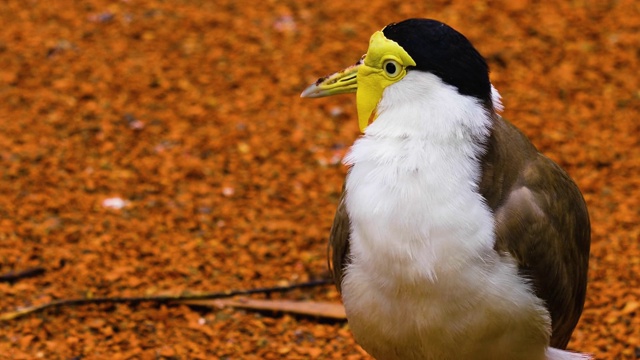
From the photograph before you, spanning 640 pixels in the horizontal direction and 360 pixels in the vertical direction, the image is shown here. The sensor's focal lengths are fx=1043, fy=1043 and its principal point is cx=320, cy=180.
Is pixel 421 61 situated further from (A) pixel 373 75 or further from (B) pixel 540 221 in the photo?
(B) pixel 540 221

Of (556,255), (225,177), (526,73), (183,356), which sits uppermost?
(526,73)

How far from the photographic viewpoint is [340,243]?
340cm

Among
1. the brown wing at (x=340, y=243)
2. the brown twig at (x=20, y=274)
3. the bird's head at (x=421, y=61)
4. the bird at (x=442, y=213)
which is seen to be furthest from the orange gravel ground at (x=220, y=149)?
the bird's head at (x=421, y=61)

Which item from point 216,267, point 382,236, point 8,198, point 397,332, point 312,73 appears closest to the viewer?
point 382,236

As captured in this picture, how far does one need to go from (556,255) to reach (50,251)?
→ 7.67ft

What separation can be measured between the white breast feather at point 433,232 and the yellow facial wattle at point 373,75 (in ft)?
0.14

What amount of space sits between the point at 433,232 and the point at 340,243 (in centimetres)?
51

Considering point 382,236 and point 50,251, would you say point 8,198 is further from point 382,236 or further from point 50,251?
point 382,236

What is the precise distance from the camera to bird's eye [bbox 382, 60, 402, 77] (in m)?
3.04

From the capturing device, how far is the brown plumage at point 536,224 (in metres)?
3.10

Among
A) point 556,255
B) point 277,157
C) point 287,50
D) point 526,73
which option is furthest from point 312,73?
point 556,255

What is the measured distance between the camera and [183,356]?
403cm

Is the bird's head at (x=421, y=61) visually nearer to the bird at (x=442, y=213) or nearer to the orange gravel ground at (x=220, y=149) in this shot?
the bird at (x=442, y=213)

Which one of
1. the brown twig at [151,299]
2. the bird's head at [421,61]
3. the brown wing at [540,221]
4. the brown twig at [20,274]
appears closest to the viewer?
the bird's head at [421,61]
